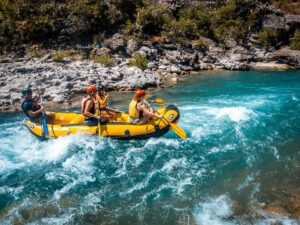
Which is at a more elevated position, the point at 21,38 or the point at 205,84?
the point at 21,38

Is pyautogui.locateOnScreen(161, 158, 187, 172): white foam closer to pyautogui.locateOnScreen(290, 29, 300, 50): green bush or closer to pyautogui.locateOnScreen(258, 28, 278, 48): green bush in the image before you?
pyautogui.locateOnScreen(258, 28, 278, 48): green bush

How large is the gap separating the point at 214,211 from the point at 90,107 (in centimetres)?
473

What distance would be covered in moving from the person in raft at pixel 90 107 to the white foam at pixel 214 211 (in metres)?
4.19

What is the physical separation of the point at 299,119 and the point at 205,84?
7.00 metres

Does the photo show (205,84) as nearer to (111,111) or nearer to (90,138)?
(111,111)

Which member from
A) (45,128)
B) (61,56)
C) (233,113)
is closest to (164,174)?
(45,128)

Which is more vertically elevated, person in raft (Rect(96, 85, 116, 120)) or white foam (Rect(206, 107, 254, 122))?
person in raft (Rect(96, 85, 116, 120))

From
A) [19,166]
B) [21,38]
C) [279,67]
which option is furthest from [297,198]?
[21,38]

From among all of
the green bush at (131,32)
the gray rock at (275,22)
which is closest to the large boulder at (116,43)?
the green bush at (131,32)

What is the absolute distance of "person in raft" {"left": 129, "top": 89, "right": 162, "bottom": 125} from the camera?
8.21m

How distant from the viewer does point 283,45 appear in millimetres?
28750

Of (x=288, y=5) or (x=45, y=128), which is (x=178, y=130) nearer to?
(x=45, y=128)

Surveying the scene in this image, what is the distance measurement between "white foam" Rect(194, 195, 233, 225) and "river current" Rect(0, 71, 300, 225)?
0.06ft

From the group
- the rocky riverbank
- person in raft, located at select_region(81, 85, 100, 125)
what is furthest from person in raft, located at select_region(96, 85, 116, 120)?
the rocky riverbank
